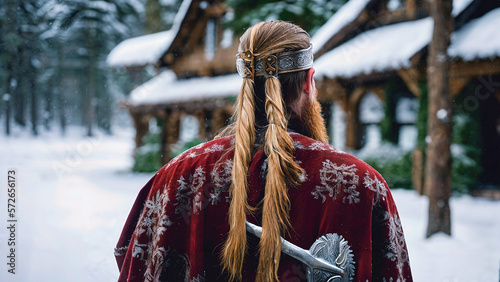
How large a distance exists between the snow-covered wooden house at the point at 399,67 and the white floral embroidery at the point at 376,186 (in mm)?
7168

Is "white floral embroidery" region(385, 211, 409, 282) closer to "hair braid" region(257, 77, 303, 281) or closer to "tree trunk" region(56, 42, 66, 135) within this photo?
"hair braid" region(257, 77, 303, 281)

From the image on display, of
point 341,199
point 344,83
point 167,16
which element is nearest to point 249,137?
point 341,199

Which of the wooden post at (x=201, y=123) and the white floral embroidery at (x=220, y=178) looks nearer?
the white floral embroidery at (x=220, y=178)

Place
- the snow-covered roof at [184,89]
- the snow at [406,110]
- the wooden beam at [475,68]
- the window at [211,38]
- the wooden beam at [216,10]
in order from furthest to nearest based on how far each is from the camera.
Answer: the window at [211,38], the wooden beam at [216,10], the snow-covered roof at [184,89], the snow at [406,110], the wooden beam at [475,68]

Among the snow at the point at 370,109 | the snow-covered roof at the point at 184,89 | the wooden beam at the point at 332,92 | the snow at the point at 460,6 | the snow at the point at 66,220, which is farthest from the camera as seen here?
the snow-covered roof at the point at 184,89

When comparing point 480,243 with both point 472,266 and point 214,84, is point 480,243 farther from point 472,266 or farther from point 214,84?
point 214,84

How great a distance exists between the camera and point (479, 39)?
757cm

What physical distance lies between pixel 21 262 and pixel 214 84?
363 inches

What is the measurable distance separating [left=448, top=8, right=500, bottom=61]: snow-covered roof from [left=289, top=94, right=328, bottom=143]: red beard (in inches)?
251

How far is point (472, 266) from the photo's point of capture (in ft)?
15.6

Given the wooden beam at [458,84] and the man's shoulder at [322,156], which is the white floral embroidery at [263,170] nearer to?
the man's shoulder at [322,156]

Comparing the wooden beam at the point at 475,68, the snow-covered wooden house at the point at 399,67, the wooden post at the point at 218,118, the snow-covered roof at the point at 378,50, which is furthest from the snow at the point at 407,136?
the wooden post at the point at 218,118

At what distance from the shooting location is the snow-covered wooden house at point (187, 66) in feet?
42.9

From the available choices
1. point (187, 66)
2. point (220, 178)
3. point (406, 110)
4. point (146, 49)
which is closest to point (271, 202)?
point (220, 178)
